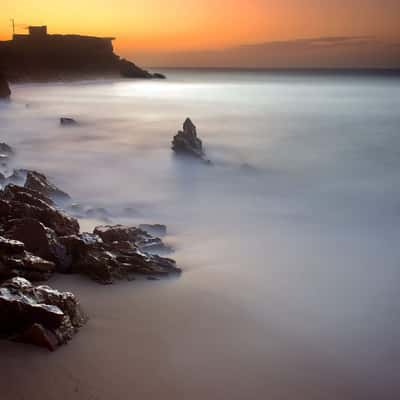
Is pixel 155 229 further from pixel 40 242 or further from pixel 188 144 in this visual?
pixel 188 144

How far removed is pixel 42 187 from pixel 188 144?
25.4 ft

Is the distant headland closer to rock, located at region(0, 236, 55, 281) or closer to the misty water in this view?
the misty water

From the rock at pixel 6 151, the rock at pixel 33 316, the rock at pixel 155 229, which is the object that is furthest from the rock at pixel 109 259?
the rock at pixel 6 151

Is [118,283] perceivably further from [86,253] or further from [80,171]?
[80,171]

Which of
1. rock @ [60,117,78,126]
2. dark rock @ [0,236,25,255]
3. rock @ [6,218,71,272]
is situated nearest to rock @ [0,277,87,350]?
dark rock @ [0,236,25,255]

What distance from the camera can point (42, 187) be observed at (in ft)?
30.2

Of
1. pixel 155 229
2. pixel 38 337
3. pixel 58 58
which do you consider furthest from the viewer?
pixel 58 58

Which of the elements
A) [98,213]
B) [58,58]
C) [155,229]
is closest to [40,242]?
[155,229]

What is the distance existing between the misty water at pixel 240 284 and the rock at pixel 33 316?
103mm

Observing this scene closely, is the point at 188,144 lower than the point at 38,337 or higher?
higher

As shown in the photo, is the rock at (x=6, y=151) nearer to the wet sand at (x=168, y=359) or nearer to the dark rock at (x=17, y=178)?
the dark rock at (x=17, y=178)

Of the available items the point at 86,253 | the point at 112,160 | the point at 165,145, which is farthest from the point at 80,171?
the point at 86,253

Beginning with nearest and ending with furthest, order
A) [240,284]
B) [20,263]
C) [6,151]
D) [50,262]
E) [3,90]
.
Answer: [20,263], [50,262], [240,284], [6,151], [3,90]

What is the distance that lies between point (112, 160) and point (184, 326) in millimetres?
11164
